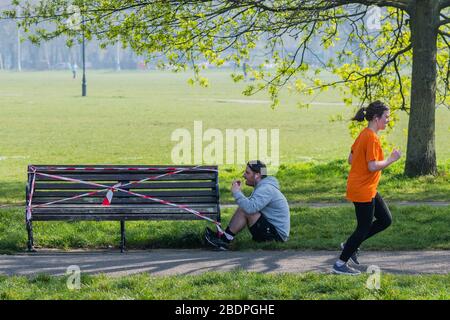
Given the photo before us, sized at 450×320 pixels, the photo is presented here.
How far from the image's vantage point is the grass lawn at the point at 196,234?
33.0ft

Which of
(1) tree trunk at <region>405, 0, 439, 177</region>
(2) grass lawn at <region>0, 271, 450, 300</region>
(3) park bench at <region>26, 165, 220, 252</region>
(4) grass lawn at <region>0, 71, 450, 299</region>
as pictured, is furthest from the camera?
(1) tree trunk at <region>405, 0, 439, 177</region>

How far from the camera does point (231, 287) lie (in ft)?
24.7

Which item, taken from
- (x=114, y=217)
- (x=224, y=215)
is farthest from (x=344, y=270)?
(x=224, y=215)

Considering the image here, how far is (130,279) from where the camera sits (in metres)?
7.85

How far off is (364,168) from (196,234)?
2631mm

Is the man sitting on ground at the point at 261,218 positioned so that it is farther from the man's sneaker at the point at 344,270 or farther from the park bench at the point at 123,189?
the man's sneaker at the point at 344,270

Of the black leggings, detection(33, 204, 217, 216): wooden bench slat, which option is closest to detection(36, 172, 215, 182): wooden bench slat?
detection(33, 204, 217, 216): wooden bench slat

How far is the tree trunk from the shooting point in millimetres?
15984

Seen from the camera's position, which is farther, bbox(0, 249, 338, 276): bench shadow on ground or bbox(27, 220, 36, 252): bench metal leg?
bbox(27, 220, 36, 252): bench metal leg

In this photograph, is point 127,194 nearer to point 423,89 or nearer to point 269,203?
point 269,203

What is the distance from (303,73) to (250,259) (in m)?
9.19

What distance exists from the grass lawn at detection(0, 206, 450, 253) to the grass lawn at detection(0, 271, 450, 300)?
6.34 feet

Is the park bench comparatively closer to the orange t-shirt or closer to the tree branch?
the orange t-shirt

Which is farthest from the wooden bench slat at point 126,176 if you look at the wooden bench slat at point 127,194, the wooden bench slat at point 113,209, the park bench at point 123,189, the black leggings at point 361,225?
the black leggings at point 361,225
